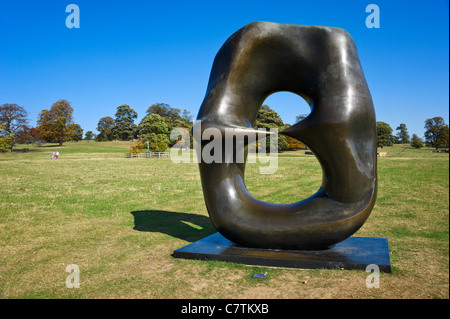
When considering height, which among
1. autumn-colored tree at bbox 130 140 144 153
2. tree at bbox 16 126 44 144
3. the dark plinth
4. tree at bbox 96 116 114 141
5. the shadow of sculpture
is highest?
tree at bbox 96 116 114 141

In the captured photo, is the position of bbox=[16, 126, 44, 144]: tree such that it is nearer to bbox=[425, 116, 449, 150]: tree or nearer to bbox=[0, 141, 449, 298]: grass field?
bbox=[0, 141, 449, 298]: grass field

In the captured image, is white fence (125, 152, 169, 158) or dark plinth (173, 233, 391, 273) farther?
white fence (125, 152, 169, 158)

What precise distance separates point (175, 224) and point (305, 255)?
4.78 m

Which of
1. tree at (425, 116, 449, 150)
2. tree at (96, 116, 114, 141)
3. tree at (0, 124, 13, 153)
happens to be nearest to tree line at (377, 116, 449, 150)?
tree at (425, 116, 449, 150)

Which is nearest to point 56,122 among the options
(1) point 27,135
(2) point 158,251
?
(1) point 27,135

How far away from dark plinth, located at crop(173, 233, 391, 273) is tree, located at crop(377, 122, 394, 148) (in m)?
71.8

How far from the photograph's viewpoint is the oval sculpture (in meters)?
5.80

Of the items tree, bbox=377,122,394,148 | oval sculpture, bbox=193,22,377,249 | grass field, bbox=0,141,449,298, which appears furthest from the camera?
tree, bbox=377,122,394,148

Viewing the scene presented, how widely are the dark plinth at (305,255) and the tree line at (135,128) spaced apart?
1572 inches

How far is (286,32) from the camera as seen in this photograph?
20.4 feet

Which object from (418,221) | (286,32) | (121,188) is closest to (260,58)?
(286,32)

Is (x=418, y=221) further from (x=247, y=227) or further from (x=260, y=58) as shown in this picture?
(x=260, y=58)
